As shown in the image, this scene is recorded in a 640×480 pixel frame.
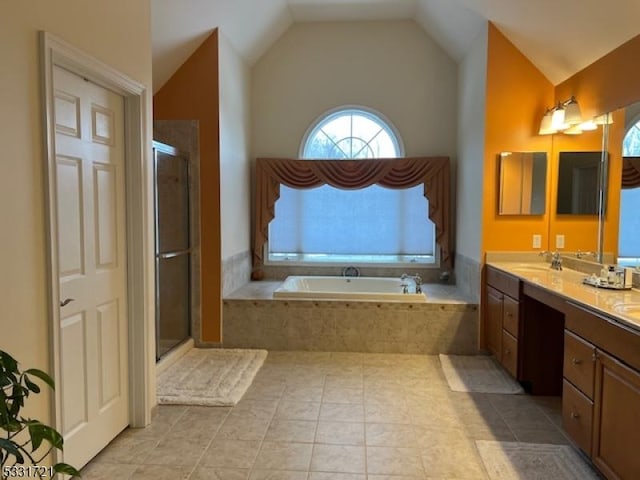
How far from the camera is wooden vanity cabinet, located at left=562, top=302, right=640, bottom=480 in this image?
1.88 meters

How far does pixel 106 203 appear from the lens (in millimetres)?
2453

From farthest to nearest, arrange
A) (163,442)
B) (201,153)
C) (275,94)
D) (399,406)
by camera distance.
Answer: (275,94) < (201,153) < (399,406) < (163,442)

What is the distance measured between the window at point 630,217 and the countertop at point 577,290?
30cm

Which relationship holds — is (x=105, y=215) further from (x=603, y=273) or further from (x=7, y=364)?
(x=603, y=273)

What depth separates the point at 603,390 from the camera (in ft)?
6.92

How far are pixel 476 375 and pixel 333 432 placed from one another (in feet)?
4.86

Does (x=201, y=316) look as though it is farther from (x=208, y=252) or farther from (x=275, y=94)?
(x=275, y=94)

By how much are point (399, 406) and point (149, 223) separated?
6.61 ft

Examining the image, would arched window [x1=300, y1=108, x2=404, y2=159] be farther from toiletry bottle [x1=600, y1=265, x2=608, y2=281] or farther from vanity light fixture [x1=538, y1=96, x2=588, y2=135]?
toiletry bottle [x1=600, y1=265, x2=608, y2=281]

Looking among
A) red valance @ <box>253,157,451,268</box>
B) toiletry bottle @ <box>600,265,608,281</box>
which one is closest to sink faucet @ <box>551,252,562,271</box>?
toiletry bottle @ <box>600,265,608,281</box>

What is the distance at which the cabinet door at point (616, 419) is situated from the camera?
187 cm

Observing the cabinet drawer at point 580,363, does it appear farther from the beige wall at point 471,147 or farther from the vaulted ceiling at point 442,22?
the vaulted ceiling at point 442,22

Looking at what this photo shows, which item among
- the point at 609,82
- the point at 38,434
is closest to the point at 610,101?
the point at 609,82

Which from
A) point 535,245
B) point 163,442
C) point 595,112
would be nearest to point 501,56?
point 595,112
